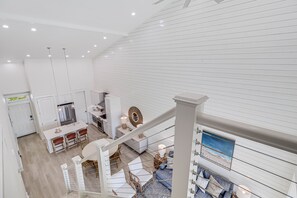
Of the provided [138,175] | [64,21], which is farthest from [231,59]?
[64,21]

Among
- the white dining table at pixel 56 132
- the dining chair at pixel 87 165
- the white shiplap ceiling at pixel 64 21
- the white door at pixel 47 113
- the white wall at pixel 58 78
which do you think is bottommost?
the dining chair at pixel 87 165

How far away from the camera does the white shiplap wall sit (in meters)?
2.81

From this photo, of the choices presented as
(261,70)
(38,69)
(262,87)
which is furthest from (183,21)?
(38,69)

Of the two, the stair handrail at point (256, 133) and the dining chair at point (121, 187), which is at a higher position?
the stair handrail at point (256, 133)

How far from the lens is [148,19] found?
505 cm

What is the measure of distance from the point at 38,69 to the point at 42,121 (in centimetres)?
261

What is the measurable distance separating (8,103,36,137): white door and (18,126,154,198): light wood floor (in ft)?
2.17

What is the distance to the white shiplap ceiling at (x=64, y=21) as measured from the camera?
3.45 meters

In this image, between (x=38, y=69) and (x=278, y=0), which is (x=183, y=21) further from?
(x=38, y=69)

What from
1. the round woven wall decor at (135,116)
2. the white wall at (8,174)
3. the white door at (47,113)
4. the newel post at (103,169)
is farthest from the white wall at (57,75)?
the newel post at (103,169)

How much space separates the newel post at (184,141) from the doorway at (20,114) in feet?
31.2

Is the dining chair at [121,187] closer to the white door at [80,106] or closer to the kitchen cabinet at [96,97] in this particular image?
the kitchen cabinet at [96,97]

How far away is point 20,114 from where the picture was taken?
310 inches

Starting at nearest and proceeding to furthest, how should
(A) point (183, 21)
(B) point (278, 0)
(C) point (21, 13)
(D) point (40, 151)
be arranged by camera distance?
1. (B) point (278, 0)
2. (C) point (21, 13)
3. (A) point (183, 21)
4. (D) point (40, 151)
